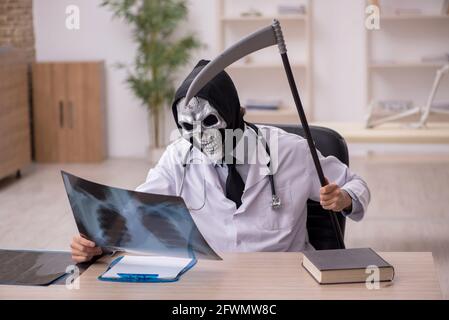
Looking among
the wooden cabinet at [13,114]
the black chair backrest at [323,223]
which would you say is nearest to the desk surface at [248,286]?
the black chair backrest at [323,223]

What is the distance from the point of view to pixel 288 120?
766cm

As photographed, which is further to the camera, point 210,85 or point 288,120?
point 288,120

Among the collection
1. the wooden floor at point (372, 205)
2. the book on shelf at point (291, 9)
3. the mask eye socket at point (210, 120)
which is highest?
the book on shelf at point (291, 9)

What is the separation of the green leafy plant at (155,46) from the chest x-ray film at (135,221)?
17.0 ft

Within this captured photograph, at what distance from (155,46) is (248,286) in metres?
5.53

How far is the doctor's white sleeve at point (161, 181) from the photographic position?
2.60 metres

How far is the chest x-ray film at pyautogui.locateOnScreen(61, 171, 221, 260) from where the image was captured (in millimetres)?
2012

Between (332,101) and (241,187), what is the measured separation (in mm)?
5244

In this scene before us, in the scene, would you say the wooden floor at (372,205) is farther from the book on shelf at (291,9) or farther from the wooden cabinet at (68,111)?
the book on shelf at (291,9)

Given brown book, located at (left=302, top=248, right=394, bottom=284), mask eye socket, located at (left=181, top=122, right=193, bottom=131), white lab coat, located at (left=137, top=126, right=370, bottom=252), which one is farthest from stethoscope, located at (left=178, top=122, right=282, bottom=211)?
brown book, located at (left=302, top=248, right=394, bottom=284)

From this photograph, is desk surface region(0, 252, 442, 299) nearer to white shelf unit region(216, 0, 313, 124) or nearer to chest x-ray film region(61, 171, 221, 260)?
chest x-ray film region(61, 171, 221, 260)

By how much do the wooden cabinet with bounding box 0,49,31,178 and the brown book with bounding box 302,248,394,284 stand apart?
472 centimetres
